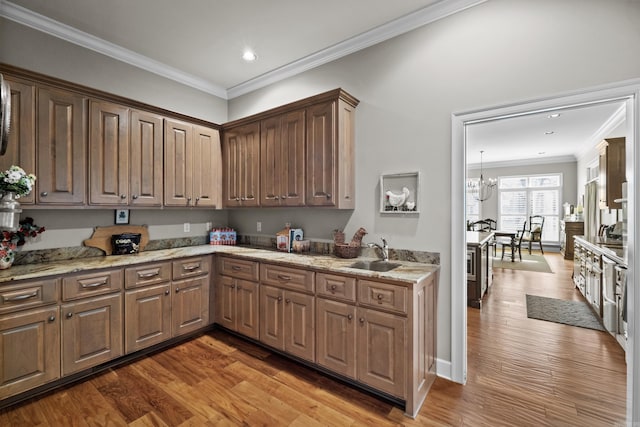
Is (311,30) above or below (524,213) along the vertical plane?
above

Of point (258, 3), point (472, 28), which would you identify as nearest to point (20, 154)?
point (258, 3)

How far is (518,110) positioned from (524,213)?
9037 millimetres

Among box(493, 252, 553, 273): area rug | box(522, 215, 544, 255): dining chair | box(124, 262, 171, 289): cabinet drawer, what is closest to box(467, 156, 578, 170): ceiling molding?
box(522, 215, 544, 255): dining chair

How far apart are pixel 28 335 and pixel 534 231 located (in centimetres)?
1040

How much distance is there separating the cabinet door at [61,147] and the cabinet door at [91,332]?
903 millimetres

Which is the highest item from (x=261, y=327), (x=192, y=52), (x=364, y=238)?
(x=192, y=52)

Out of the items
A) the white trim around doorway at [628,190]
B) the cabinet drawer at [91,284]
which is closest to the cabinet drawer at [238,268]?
the cabinet drawer at [91,284]

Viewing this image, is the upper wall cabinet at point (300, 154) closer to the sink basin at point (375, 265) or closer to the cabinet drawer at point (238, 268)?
the sink basin at point (375, 265)

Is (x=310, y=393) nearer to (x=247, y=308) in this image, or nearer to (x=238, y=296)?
(x=247, y=308)

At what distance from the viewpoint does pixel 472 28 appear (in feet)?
7.54

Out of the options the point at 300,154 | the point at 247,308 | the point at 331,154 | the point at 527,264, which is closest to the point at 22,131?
the point at 300,154

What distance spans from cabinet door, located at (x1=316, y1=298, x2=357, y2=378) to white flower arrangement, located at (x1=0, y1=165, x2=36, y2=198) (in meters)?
2.36

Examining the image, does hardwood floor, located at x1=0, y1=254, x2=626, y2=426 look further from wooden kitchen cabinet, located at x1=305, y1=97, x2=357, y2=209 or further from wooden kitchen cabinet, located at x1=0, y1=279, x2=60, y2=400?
wooden kitchen cabinet, located at x1=305, y1=97, x2=357, y2=209

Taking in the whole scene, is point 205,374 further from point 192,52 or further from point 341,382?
point 192,52
